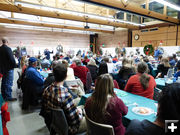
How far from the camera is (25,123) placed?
2.69 meters

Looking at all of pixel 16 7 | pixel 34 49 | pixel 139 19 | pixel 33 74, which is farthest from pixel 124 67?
pixel 34 49

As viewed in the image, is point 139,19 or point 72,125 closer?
point 72,125

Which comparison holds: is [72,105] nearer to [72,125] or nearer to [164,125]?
[72,125]

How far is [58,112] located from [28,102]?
7.36 ft

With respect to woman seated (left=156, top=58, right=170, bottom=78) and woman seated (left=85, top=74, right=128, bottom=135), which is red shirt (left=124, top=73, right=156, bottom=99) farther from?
woman seated (left=156, top=58, right=170, bottom=78)

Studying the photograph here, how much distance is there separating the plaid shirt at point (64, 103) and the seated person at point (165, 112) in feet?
2.80

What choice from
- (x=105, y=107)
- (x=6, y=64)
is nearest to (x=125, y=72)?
(x=105, y=107)

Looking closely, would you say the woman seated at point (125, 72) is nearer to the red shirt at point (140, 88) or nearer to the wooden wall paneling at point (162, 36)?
the red shirt at point (140, 88)

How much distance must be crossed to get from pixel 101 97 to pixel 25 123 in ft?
7.41

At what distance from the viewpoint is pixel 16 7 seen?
634 centimetres

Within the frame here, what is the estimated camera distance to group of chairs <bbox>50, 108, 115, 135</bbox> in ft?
3.74

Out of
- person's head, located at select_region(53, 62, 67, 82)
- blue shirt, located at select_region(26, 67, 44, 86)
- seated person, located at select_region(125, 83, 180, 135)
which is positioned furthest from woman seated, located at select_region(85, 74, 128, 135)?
blue shirt, located at select_region(26, 67, 44, 86)

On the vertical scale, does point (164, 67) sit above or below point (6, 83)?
above

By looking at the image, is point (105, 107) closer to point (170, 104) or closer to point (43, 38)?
point (170, 104)
